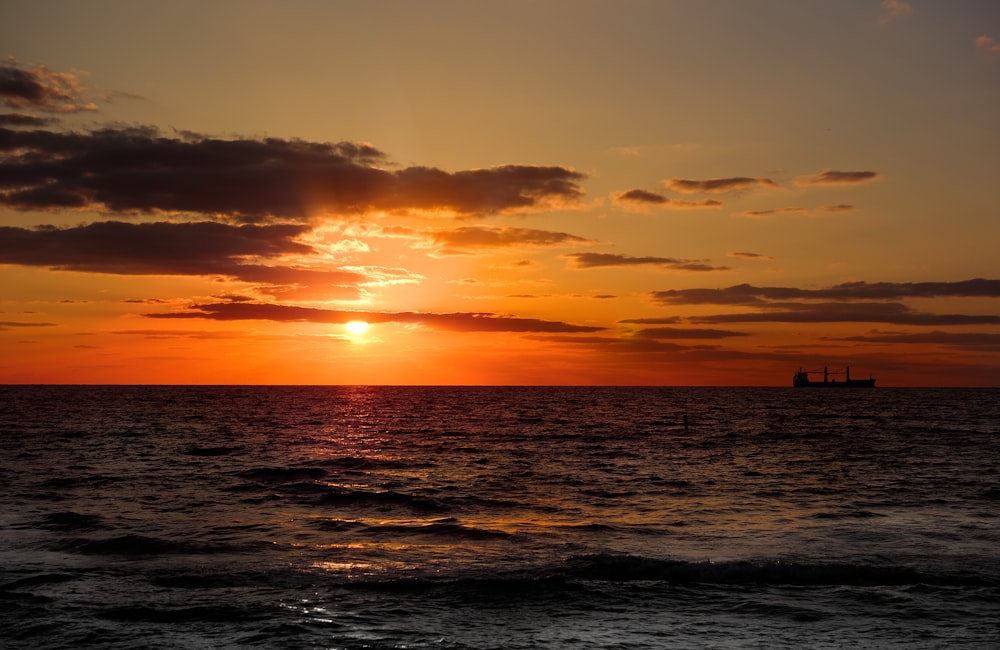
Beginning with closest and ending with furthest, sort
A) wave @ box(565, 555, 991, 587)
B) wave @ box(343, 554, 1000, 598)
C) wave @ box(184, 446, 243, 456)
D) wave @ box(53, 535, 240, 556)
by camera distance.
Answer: wave @ box(343, 554, 1000, 598) → wave @ box(565, 555, 991, 587) → wave @ box(53, 535, 240, 556) → wave @ box(184, 446, 243, 456)

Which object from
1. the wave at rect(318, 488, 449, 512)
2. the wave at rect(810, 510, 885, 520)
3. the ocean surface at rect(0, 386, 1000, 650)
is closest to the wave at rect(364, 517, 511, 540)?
the ocean surface at rect(0, 386, 1000, 650)

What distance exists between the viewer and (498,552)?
25.1m

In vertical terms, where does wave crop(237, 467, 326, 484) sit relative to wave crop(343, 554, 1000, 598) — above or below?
below

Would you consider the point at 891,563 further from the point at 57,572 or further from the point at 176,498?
the point at 176,498

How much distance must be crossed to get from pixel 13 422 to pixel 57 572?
303 ft

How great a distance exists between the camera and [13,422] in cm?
9931

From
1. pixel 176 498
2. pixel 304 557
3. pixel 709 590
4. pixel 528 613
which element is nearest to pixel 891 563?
pixel 709 590

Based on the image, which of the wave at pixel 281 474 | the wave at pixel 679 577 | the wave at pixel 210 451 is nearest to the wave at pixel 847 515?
the wave at pixel 679 577

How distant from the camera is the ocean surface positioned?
54.8 ft

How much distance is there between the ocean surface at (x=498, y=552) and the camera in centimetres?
1670

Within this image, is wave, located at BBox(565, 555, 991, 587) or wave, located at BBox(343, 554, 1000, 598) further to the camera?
wave, located at BBox(565, 555, 991, 587)

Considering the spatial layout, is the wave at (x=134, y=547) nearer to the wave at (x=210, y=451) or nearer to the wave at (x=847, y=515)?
the wave at (x=847, y=515)

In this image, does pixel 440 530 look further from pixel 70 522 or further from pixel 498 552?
pixel 70 522

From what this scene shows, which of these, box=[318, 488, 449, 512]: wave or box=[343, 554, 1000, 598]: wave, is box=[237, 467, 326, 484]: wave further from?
box=[343, 554, 1000, 598]: wave
